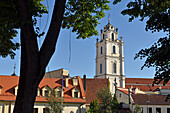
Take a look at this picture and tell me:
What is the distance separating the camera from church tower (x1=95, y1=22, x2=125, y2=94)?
99.1 meters

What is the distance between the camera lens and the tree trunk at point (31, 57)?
6.09 metres

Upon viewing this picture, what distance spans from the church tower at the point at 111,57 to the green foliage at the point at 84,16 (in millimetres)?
88149

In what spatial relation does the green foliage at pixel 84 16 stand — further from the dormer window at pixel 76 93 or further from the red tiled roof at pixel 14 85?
the dormer window at pixel 76 93

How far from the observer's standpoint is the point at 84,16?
32.8 ft

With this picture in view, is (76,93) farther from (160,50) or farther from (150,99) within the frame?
(160,50)

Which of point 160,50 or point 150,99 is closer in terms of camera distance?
point 160,50

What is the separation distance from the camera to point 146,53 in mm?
12359

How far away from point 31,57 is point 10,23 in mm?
2983

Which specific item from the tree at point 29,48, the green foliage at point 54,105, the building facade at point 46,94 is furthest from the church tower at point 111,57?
the tree at point 29,48

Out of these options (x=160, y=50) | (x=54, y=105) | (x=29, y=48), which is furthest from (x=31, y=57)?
(x=54, y=105)

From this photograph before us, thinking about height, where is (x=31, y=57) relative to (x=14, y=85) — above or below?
above

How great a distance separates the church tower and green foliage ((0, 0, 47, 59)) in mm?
88310

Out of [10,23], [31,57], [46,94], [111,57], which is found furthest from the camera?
[111,57]

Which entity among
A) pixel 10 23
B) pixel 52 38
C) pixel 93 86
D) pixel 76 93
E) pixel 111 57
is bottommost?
pixel 76 93
